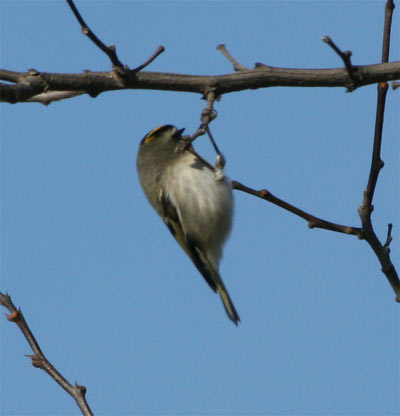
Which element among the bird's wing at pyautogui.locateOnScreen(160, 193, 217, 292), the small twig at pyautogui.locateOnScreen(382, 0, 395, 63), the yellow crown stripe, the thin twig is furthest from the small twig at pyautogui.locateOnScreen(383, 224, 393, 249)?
the yellow crown stripe

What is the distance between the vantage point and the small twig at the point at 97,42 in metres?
2.68

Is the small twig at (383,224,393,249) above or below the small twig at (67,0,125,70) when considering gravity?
below

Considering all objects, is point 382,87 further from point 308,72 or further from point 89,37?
point 89,37

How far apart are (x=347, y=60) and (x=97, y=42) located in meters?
1.05

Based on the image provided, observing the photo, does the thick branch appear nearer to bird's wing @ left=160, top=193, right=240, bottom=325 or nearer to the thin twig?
the thin twig

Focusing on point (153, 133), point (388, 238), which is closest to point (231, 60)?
point (388, 238)

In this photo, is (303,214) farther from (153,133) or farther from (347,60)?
(153,133)

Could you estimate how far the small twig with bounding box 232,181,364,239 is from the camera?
2.76 meters

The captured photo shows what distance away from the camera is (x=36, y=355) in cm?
292

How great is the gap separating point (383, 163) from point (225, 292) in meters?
2.30

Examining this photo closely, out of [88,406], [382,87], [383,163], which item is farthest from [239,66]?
[88,406]

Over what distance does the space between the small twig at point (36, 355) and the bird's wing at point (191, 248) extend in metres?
2.09

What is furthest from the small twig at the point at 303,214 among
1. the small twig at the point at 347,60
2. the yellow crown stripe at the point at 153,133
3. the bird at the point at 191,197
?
the yellow crown stripe at the point at 153,133

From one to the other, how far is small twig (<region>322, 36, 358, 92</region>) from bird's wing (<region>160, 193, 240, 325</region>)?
82.9 inches
